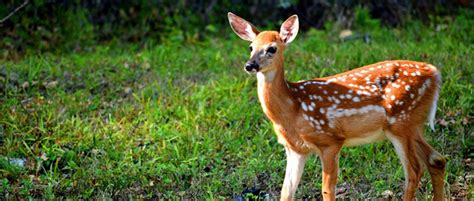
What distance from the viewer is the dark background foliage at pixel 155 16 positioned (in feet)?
35.2

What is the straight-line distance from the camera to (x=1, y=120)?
7.95 metres

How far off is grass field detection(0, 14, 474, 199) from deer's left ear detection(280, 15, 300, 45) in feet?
4.11

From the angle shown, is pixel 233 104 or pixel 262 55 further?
pixel 233 104

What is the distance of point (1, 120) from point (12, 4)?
3.08 m

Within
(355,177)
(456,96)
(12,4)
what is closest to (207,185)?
(355,177)

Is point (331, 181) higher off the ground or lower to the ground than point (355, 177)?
higher

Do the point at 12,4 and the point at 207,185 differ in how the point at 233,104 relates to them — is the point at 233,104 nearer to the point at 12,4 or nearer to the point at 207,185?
the point at 207,185

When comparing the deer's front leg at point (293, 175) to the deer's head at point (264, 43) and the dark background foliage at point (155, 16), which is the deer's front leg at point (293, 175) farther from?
the dark background foliage at point (155, 16)

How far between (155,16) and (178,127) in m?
3.71

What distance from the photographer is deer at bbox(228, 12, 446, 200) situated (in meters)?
6.16

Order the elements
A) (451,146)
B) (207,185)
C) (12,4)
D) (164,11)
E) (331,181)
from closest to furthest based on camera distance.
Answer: (331,181)
(207,185)
(451,146)
(12,4)
(164,11)

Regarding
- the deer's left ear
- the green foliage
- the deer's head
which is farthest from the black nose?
the green foliage

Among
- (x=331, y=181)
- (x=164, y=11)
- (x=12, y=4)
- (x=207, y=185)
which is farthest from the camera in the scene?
(x=164, y=11)

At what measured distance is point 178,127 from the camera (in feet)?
26.7
